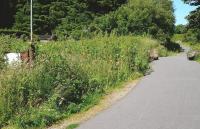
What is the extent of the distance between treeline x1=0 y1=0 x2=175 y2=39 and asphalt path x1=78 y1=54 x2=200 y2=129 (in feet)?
111

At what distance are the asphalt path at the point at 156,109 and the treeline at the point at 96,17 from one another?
3380cm

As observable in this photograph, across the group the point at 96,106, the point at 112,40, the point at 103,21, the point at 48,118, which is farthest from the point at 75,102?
the point at 103,21

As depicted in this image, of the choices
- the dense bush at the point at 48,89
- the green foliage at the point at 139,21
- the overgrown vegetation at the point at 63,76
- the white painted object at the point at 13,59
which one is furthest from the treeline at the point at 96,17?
the dense bush at the point at 48,89

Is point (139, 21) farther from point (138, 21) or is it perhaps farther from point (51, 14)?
point (51, 14)

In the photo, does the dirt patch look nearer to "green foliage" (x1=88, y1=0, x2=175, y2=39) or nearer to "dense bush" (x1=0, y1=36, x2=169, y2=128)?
"dense bush" (x1=0, y1=36, x2=169, y2=128)

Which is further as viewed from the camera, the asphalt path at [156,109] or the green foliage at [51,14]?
the green foliage at [51,14]

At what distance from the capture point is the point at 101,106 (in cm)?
1402

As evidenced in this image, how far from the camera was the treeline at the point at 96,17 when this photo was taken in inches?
2077

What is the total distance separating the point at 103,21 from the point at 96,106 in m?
42.3

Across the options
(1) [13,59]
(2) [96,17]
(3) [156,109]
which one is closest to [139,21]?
(2) [96,17]

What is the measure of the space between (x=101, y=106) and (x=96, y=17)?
51607 mm

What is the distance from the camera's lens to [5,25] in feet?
237

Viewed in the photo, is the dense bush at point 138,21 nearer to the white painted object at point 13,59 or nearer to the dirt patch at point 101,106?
the white painted object at point 13,59

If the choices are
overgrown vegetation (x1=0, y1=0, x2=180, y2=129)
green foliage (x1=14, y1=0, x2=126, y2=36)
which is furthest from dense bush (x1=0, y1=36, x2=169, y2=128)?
green foliage (x1=14, y1=0, x2=126, y2=36)
